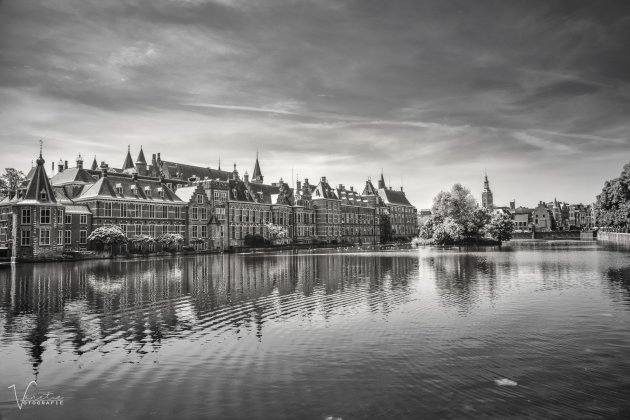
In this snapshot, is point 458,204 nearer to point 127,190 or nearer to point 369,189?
point 127,190

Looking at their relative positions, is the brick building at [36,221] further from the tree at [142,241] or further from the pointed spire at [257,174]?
the pointed spire at [257,174]

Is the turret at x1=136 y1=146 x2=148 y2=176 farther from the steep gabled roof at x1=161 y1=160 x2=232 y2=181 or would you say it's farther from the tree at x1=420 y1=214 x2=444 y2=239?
the tree at x1=420 y1=214 x2=444 y2=239

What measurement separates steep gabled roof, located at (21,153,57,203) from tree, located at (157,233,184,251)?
1836 cm

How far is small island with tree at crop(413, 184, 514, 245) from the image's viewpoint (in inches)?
3654

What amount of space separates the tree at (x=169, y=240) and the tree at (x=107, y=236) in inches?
351

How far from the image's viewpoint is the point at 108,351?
15789mm

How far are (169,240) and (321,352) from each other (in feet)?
227

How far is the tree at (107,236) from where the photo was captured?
6869 centimetres

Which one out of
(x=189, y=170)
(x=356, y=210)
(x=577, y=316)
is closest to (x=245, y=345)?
(x=577, y=316)

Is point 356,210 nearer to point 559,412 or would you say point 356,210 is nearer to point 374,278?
point 374,278

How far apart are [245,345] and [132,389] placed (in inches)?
184

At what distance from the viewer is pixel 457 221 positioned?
9338 centimetres

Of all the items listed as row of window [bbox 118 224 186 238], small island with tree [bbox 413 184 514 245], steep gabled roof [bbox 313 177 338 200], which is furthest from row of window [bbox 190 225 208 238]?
steep gabled roof [bbox 313 177 338 200]

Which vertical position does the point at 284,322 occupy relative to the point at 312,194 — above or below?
below
